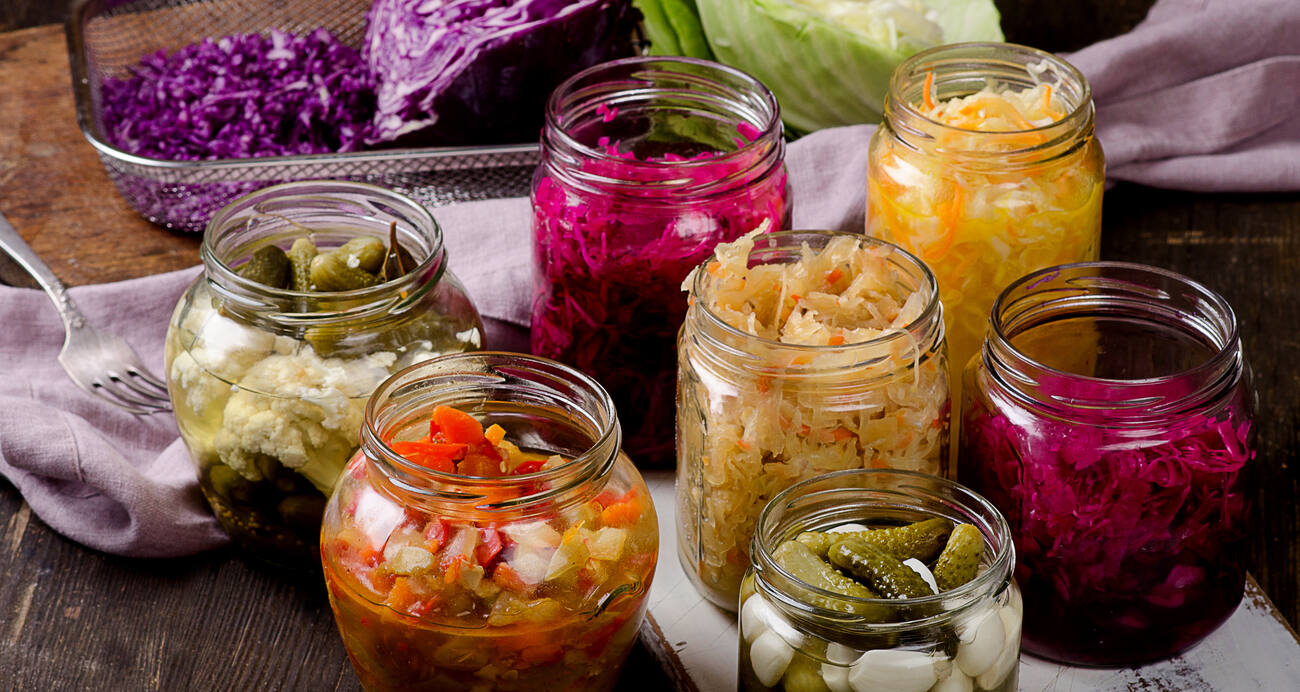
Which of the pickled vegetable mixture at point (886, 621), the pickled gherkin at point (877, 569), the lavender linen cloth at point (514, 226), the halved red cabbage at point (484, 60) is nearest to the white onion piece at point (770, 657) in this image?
the pickled vegetable mixture at point (886, 621)

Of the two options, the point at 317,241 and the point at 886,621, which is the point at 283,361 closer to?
the point at 317,241

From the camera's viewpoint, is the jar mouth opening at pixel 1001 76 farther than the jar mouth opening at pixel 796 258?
Yes

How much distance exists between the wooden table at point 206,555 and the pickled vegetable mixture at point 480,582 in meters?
0.31

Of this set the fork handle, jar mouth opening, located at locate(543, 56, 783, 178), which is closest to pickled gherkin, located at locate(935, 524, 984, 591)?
jar mouth opening, located at locate(543, 56, 783, 178)

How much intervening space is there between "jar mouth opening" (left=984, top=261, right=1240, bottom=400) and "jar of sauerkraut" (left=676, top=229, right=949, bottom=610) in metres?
0.11

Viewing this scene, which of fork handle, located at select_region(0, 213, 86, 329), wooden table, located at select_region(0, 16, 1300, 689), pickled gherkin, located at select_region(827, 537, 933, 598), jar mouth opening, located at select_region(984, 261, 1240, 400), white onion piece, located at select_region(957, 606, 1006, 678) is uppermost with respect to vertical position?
jar mouth opening, located at select_region(984, 261, 1240, 400)

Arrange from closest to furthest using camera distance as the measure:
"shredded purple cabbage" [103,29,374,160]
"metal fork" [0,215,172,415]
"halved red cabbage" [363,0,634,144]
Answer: "metal fork" [0,215,172,415]
"halved red cabbage" [363,0,634,144]
"shredded purple cabbage" [103,29,374,160]

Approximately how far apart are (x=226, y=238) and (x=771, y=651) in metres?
1.09

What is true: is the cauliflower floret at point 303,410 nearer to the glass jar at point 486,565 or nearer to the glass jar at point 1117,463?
the glass jar at point 486,565

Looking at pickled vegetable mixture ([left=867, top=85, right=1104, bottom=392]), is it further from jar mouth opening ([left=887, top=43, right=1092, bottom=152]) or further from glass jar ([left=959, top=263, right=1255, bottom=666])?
glass jar ([left=959, top=263, right=1255, bottom=666])

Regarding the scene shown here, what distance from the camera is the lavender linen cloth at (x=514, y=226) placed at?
2.24 m

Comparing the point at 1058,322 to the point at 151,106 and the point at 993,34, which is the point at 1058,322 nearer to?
the point at 993,34

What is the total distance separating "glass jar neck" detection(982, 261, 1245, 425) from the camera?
5.54 ft

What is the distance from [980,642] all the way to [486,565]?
58 centimetres
